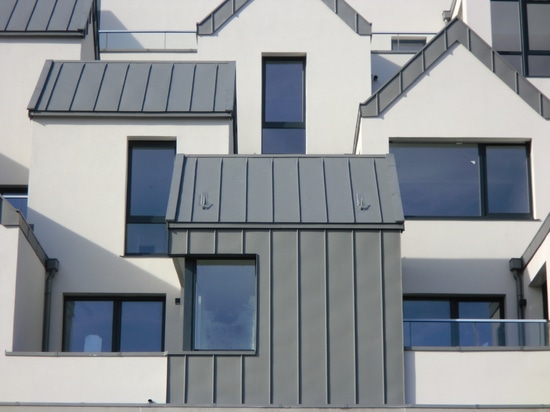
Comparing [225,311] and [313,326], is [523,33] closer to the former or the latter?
[313,326]

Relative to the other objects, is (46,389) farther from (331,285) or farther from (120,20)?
(120,20)

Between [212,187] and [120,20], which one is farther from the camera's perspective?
[120,20]

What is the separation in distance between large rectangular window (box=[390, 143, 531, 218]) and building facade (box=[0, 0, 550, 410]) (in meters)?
0.04

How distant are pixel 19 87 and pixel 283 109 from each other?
18.6ft

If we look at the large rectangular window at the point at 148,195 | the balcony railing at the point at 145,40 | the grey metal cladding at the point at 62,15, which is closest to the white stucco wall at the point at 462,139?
the large rectangular window at the point at 148,195

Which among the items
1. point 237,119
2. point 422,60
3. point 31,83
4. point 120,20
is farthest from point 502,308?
point 120,20

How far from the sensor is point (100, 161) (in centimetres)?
2767

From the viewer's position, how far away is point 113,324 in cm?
2666

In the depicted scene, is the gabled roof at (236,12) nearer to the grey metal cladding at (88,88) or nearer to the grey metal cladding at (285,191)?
the grey metal cladding at (88,88)

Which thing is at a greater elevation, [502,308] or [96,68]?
[96,68]

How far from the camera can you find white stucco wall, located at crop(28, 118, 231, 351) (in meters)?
26.9

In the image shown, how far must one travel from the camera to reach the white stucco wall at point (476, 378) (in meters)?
23.5

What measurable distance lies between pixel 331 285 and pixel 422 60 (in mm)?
7246

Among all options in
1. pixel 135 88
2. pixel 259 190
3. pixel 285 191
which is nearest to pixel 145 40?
pixel 135 88
